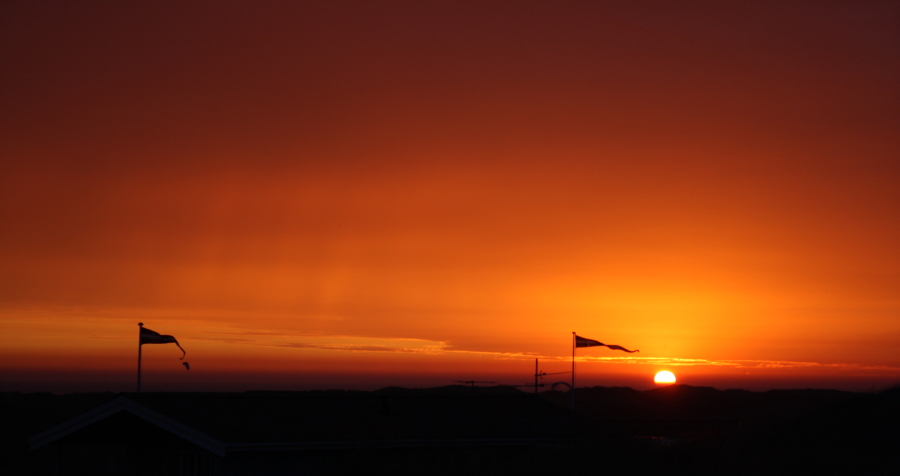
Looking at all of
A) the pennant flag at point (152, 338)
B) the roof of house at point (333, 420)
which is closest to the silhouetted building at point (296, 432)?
the roof of house at point (333, 420)

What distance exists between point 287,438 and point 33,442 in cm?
759

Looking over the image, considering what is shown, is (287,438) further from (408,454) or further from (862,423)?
(862,423)

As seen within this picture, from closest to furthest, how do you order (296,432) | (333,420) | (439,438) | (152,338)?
(296,432) → (439,438) → (333,420) → (152,338)

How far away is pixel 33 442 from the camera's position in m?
21.8

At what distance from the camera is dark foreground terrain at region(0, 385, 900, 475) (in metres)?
18.2

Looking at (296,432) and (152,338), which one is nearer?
(296,432)

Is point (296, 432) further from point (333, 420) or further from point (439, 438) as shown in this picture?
point (439, 438)

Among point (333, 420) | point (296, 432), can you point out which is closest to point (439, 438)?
point (333, 420)

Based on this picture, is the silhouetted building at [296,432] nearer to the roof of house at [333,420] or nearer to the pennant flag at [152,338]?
the roof of house at [333,420]

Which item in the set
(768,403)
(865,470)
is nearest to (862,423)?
(865,470)

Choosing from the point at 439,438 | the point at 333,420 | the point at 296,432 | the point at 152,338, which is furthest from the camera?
the point at 152,338

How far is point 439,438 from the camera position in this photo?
2270 centimetres

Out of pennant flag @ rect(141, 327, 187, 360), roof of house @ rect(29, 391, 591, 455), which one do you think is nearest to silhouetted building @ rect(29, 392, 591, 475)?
roof of house @ rect(29, 391, 591, 455)

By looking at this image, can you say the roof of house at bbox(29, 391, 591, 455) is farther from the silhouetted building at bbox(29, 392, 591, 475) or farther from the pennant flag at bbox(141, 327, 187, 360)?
the pennant flag at bbox(141, 327, 187, 360)
